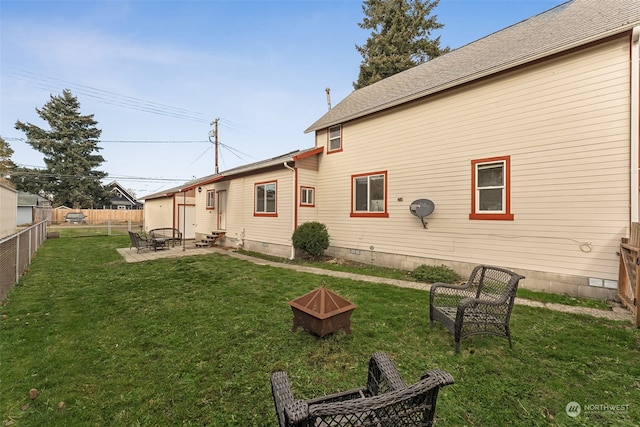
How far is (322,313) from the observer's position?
354 centimetres

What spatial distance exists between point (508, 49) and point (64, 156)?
50.1 meters

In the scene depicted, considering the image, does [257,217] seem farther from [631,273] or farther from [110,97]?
[110,97]

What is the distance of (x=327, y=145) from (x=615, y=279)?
923 centimetres

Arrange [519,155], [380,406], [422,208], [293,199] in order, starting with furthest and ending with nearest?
[293,199], [422,208], [519,155], [380,406]

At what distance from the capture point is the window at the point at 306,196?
432 inches

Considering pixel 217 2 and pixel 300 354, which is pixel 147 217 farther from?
pixel 300 354

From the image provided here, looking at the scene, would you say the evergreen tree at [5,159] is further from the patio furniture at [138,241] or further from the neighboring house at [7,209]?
the patio furniture at [138,241]

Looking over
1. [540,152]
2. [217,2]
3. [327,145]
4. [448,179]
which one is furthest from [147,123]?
[540,152]

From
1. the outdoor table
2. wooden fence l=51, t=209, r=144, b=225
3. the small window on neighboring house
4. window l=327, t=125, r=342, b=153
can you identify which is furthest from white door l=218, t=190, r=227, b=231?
wooden fence l=51, t=209, r=144, b=225

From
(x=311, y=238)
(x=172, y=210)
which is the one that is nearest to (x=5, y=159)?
(x=172, y=210)

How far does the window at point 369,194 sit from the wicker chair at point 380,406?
7.82 metres
